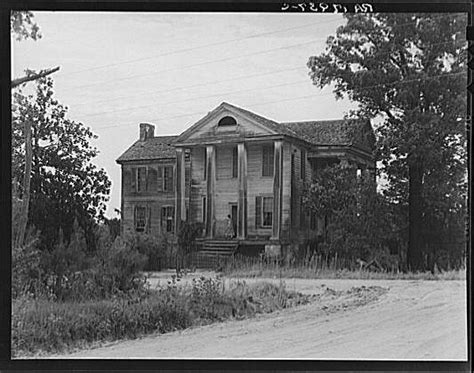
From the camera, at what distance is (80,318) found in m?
2.69

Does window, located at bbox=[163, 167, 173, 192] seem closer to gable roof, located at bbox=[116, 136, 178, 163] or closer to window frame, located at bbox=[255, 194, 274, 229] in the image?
gable roof, located at bbox=[116, 136, 178, 163]

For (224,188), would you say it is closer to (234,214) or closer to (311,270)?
(234,214)

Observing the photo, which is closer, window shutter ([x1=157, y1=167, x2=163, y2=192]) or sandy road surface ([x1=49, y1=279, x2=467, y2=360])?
sandy road surface ([x1=49, y1=279, x2=467, y2=360])

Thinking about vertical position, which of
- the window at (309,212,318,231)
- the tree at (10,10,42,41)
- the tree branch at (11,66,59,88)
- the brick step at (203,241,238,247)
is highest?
the tree at (10,10,42,41)

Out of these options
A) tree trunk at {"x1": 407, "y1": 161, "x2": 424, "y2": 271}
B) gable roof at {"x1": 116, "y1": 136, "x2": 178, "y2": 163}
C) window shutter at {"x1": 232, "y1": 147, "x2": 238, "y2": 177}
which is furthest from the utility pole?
tree trunk at {"x1": 407, "y1": 161, "x2": 424, "y2": 271}

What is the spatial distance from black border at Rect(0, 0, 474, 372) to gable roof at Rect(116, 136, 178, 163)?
39 cm

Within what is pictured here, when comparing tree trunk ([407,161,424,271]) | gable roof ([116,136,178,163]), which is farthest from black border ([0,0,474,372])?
gable roof ([116,136,178,163])

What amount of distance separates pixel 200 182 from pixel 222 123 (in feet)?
0.69

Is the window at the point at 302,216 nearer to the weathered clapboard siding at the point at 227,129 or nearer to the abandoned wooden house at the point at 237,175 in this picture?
the abandoned wooden house at the point at 237,175

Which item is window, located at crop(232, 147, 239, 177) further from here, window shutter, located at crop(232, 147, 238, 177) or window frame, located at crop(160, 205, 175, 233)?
window frame, located at crop(160, 205, 175, 233)

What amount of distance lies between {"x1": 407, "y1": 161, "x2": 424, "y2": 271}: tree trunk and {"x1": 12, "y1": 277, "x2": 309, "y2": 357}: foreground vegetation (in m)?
0.37

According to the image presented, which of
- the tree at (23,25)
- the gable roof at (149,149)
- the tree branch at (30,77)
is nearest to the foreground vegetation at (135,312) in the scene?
the gable roof at (149,149)

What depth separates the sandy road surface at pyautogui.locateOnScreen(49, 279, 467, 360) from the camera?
8.83ft

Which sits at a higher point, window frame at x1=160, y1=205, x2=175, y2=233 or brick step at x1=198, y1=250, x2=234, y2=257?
window frame at x1=160, y1=205, x2=175, y2=233
